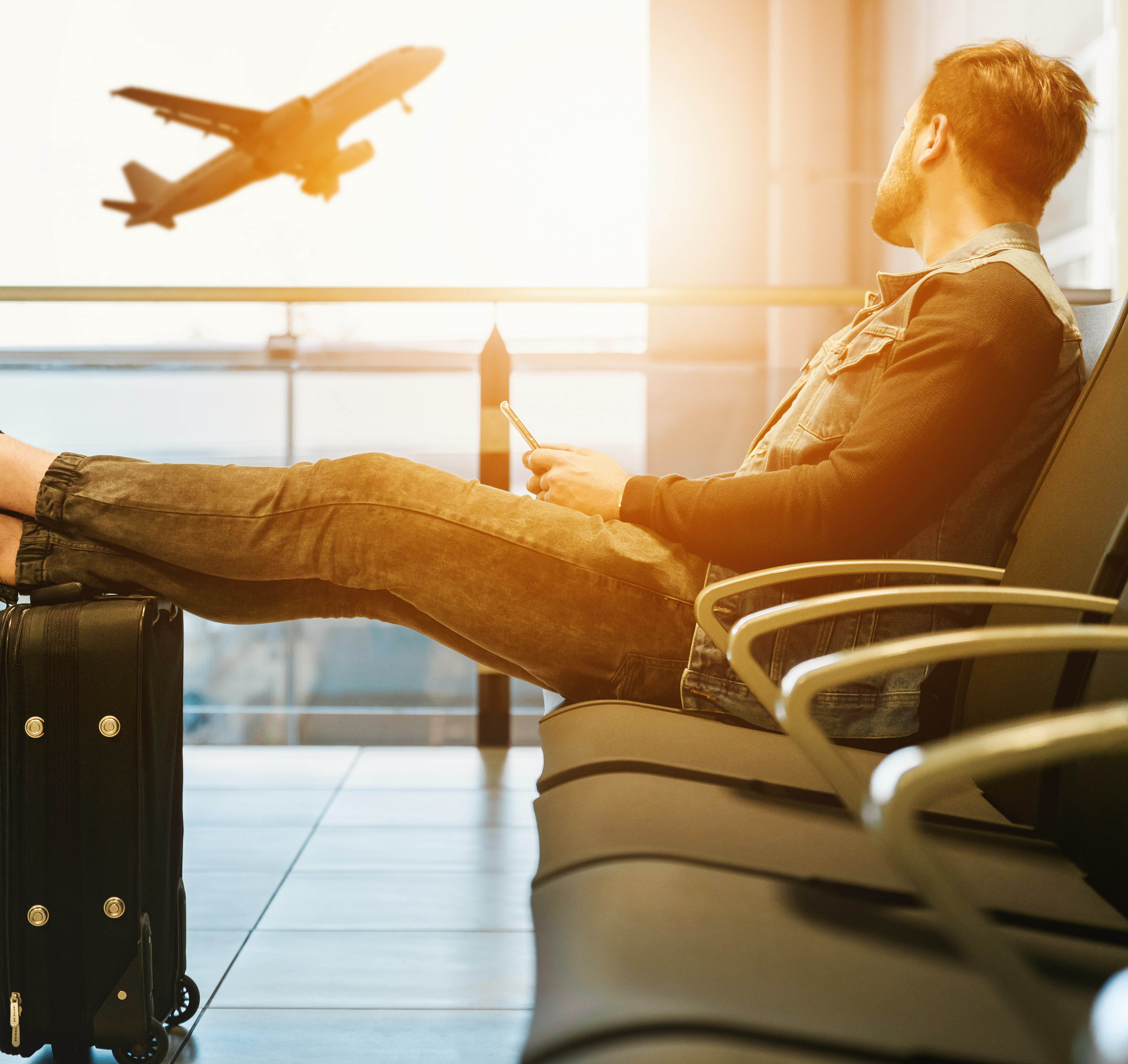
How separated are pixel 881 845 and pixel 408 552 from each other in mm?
785

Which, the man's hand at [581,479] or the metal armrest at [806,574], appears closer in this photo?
the metal armrest at [806,574]

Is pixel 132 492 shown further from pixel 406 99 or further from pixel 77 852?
pixel 406 99

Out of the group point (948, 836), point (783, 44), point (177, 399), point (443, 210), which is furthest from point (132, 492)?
point (783, 44)

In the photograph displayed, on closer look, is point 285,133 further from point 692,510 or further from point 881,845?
point 881,845

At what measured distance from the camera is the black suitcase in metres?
1.01

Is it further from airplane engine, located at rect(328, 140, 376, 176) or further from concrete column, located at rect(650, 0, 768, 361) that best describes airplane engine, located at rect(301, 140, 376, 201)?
concrete column, located at rect(650, 0, 768, 361)

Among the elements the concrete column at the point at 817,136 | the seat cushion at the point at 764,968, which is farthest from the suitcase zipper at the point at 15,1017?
the concrete column at the point at 817,136

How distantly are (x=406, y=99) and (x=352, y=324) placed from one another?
13.4ft

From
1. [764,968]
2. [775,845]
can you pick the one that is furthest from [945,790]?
[775,845]

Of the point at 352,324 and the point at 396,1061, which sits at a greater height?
the point at 352,324

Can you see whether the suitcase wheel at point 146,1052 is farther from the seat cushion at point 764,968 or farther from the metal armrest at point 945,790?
the metal armrest at point 945,790

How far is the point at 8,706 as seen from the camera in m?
1.03

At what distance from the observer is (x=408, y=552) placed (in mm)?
1074

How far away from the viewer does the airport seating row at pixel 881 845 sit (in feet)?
1.20
